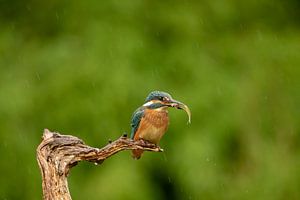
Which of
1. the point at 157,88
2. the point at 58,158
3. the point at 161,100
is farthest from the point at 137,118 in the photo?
the point at 157,88

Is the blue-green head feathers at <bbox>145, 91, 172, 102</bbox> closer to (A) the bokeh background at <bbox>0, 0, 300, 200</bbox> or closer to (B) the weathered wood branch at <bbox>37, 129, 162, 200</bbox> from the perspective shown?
(B) the weathered wood branch at <bbox>37, 129, 162, 200</bbox>

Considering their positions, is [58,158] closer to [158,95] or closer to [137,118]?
[158,95]

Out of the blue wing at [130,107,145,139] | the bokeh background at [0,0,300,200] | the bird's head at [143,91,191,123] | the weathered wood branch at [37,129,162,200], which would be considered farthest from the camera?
the bokeh background at [0,0,300,200]

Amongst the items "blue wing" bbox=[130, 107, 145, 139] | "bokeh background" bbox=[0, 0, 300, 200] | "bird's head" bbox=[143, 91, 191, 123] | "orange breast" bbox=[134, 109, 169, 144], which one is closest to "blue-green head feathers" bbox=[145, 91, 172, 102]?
"bird's head" bbox=[143, 91, 191, 123]

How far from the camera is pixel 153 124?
210 inches

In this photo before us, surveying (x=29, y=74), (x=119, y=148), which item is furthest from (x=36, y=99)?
(x=119, y=148)

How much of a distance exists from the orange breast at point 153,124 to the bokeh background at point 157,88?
3.06 metres

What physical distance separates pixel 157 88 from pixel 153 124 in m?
3.39

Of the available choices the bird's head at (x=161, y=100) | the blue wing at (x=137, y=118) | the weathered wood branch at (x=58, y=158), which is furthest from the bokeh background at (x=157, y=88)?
the weathered wood branch at (x=58, y=158)

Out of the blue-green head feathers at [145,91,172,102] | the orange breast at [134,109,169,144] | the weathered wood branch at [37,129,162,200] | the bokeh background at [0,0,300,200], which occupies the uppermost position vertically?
the bokeh background at [0,0,300,200]

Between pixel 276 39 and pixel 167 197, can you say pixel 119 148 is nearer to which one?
pixel 167 197

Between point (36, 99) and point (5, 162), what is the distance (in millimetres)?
799

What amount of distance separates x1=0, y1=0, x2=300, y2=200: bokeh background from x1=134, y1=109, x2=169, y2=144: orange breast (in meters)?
3.06

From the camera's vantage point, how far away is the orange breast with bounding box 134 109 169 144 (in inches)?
211
